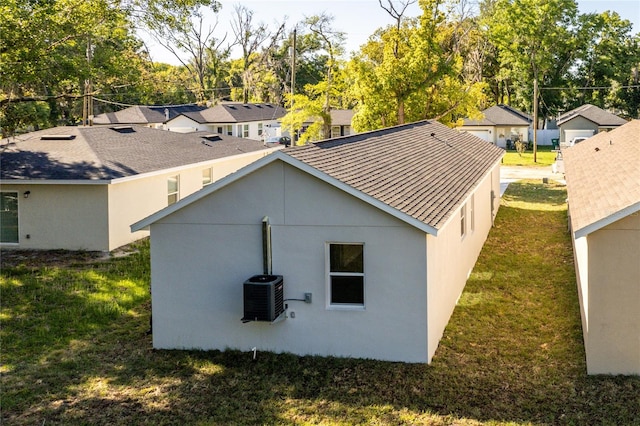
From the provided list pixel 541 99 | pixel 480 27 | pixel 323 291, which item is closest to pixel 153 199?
pixel 323 291

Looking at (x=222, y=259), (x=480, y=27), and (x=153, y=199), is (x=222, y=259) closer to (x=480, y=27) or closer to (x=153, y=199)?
(x=153, y=199)

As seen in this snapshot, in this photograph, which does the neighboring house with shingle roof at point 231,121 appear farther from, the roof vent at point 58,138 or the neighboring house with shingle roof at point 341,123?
the roof vent at point 58,138

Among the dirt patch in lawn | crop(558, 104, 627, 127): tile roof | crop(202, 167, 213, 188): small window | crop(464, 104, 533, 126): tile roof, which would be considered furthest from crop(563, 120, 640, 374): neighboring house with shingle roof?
crop(464, 104, 533, 126): tile roof

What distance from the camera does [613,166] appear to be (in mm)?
15023

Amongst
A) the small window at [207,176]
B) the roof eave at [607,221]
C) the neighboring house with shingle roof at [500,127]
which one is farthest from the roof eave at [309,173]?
the neighboring house with shingle roof at [500,127]

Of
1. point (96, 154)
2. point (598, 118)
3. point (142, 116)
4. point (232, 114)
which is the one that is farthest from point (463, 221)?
point (142, 116)

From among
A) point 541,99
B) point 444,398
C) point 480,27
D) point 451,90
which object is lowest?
point 444,398

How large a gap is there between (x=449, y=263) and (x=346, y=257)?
2901 millimetres

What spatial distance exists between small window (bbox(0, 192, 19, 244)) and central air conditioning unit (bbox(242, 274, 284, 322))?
11968 millimetres

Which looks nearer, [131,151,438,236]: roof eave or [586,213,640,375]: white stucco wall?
[586,213,640,375]: white stucco wall

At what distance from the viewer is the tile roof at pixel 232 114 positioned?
53656mm

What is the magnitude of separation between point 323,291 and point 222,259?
6.06ft

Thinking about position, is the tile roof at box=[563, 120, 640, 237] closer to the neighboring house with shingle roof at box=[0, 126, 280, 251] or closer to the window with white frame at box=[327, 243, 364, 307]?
the window with white frame at box=[327, 243, 364, 307]

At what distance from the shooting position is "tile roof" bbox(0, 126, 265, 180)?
63.3 feet
